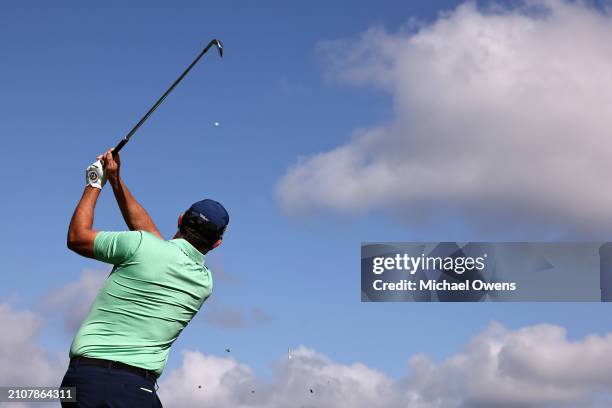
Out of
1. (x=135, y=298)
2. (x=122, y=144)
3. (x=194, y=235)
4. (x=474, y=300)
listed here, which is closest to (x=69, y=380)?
(x=135, y=298)

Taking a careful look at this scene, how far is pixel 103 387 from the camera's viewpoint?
8336 millimetres

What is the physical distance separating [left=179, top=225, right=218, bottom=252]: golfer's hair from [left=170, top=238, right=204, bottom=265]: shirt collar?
39 millimetres

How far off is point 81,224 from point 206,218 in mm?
1133

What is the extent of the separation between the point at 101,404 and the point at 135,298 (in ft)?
3.16

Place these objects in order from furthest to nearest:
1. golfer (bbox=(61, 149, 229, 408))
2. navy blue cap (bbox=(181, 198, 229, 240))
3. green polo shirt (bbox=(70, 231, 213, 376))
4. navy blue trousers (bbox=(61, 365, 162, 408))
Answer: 1. navy blue cap (bbox=(181, 198, 229, 240))
2. green polo shirt (bbox=(70, 231, 213, 376))
3. golfer (bbox=(61, 149, 229, 408))
4. navy blue trousers (bbox=(61, 365, 162, 408))

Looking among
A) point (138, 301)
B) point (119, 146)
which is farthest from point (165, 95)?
point (138, 301)

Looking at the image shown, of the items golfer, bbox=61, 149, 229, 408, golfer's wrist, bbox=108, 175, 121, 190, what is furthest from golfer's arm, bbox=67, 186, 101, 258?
golfer's wrist, bbox=108, 175, 121, 190

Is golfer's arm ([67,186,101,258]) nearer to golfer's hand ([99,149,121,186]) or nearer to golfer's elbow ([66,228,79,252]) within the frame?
golfer's elbow ([66,228,79,252])

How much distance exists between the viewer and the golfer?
27.6 feet

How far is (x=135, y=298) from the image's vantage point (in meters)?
8.73

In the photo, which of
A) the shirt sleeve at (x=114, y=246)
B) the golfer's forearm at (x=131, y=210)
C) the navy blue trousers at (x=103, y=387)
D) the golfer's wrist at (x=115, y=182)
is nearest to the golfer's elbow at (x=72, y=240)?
the shirt sleeve at (x=114, y=246)

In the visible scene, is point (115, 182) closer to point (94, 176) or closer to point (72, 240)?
point (94, 176)

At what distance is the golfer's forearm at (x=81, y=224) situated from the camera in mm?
→ 8594

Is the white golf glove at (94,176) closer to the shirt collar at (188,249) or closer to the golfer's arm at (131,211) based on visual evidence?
the golfer's arm at (131,211)
